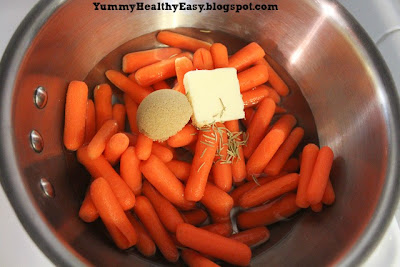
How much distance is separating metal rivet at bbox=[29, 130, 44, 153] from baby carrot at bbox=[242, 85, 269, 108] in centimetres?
53

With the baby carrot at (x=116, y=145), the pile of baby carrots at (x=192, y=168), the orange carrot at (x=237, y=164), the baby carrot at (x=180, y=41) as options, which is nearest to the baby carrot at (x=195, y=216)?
the pile of baby carrots at (x=192, y=168)

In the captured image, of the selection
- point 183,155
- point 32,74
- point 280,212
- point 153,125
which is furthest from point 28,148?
point 280,212

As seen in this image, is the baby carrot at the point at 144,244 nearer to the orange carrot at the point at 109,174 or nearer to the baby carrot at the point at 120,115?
the orange carrot at the point at 109,174

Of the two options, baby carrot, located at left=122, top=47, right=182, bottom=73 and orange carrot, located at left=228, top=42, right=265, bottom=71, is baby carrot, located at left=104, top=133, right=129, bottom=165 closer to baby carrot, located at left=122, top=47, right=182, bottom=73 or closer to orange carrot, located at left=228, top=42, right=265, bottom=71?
baby carrot, located at left=122, top=47, right=182, bottom=73

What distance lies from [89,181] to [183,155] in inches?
9.7

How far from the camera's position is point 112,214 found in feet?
2.87

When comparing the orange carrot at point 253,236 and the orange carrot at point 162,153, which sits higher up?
the orange carrot at point 162,153

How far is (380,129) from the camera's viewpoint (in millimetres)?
891

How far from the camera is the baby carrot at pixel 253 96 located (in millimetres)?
1104

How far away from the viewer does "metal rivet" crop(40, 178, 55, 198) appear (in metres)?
0.82

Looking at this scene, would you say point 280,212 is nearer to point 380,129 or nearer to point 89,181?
point 380,129

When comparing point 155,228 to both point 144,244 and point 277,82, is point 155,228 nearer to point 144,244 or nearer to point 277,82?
point 144,244

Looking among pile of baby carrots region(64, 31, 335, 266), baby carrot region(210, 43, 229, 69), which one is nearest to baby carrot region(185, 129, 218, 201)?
pile of baby carrots region(64, 31, 335, 266)

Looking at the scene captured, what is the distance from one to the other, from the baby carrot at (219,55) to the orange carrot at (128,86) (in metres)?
0.20
